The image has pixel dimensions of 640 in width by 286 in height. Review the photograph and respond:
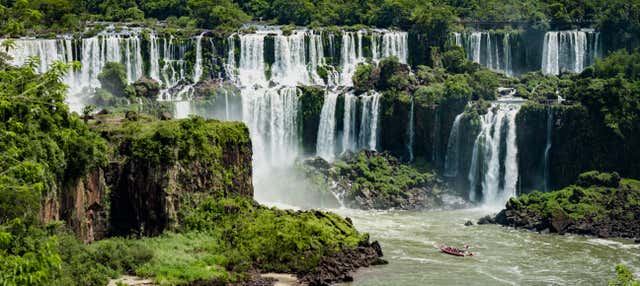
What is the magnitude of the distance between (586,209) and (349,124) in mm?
20921

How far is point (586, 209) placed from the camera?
5925cm

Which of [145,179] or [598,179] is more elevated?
[145,179]

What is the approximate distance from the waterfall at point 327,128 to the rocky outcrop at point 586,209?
57.4 feet

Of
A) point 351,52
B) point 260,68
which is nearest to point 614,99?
point 351,52

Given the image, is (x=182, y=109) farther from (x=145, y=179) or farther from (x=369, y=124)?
(x=145, y=179)

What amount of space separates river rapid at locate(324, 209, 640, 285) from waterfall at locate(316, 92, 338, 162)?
1193 centimetres

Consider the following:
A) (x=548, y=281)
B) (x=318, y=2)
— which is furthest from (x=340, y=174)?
(x=318, y=2)

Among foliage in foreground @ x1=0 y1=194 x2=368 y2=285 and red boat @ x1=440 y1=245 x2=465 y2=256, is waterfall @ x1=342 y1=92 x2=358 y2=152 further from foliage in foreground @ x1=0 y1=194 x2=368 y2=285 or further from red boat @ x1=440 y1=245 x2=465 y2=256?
red boat @ x1=440 y1=245 x2=465 y2=256

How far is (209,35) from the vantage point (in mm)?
83500

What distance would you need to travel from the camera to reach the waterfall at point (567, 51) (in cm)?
8325

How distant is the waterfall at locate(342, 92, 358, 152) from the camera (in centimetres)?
7400

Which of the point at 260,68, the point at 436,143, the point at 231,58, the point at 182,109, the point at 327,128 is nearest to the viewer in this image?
the point at 436,143

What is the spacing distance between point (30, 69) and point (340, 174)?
4545cm

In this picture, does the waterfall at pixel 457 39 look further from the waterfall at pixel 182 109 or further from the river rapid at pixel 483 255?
the river rapid at pixel 483 255
